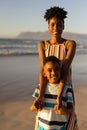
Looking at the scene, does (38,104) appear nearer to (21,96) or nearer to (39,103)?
(39,103)

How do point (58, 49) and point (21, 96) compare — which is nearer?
point (58, 49)

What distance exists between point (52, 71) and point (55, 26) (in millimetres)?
439

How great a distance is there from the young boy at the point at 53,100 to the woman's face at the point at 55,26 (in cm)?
29

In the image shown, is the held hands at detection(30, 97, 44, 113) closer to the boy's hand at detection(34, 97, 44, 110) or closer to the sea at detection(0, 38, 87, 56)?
the boy's hand at detection(34, 97, 44, 110)

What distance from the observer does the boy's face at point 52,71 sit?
267 centimetres

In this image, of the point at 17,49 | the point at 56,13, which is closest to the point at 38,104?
the point at 56,13

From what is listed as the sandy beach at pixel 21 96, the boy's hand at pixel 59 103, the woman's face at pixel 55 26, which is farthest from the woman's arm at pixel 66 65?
the sandy beach at pixel 21 96

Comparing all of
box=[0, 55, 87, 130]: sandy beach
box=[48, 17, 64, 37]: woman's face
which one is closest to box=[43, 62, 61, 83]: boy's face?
box=[48, 17, 64, 37]: woman's face

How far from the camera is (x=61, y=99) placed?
104 inches

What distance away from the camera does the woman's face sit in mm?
2838

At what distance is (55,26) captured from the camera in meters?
2.84

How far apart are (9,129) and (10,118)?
1.65 ft

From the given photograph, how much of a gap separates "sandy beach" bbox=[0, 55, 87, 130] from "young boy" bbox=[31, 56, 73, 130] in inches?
72.0

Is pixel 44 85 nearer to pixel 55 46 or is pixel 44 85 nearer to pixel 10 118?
pixel 55 46
